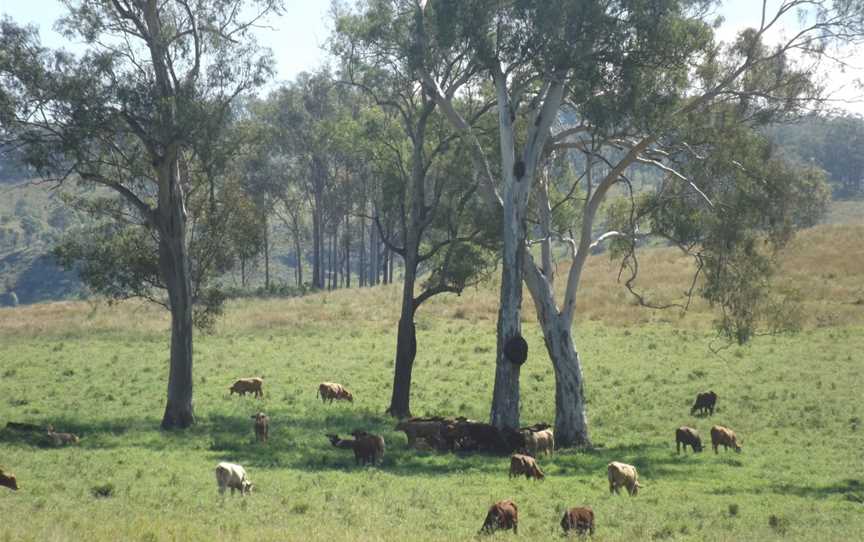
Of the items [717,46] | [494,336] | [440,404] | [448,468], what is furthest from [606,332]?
[448,468]

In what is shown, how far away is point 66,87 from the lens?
990 inches

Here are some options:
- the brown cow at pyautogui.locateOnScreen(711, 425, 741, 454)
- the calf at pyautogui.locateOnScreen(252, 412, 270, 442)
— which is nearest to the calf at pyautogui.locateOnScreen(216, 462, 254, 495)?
the calf at pyautogui.locateOnScreen(252, 412, 270, 442)

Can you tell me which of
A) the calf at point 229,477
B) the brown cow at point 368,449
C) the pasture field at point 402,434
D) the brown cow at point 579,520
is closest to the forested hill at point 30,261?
the pasture field at point 402,434

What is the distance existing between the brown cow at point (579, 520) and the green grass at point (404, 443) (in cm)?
22

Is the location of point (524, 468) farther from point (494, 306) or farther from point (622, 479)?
point (494, 306)

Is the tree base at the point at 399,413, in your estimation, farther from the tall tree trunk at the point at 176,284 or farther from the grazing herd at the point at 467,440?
the tall tree trunk at the point at 176,284

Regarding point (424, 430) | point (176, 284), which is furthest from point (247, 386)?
point (424, 430)

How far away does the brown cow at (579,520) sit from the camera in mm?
14477

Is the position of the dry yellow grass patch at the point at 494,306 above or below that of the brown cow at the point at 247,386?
above

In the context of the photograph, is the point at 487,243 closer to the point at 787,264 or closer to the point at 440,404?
the point at 440,404

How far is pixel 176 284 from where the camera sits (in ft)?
90.0

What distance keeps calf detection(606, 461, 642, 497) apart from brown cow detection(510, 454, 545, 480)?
1.85m

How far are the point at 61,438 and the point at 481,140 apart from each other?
16.1 metres

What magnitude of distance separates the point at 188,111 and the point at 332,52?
271 inches
